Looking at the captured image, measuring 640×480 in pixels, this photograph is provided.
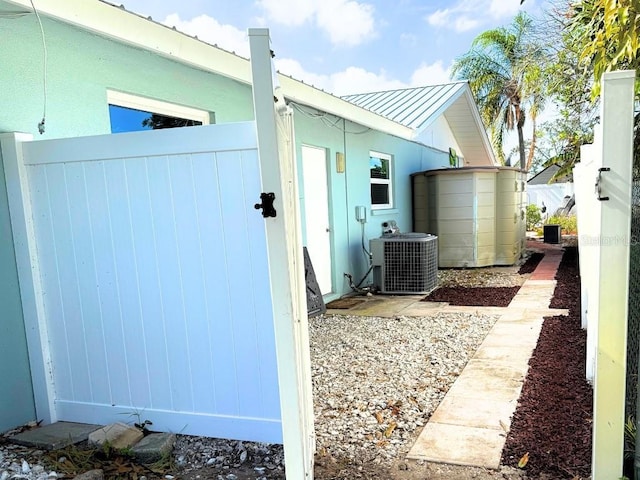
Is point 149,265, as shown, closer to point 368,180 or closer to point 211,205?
point 211,205

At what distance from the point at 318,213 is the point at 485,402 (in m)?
3.82

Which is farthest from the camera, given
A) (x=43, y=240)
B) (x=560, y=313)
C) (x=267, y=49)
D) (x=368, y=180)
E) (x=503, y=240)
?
(x=503, y=240)

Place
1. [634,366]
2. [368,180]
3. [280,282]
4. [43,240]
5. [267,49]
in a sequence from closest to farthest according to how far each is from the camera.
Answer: [267,49] < [280,282] < [634,366] < [43,240] < [368,180]

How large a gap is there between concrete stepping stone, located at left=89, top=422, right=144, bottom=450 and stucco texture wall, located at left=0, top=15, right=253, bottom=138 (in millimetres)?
1776

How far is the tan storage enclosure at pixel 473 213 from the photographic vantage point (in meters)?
8.94

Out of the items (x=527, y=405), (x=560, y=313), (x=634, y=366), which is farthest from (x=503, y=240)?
(x=634, y=366)

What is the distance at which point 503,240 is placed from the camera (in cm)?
935

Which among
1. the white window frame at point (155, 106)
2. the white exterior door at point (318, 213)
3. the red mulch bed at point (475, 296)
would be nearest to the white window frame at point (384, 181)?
the white exterior door at point (318, 213)

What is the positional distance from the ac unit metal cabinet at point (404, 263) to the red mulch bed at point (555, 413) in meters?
2.45

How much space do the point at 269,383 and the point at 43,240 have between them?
1.55 metres

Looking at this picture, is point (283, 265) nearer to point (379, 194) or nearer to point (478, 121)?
point (379, 194)

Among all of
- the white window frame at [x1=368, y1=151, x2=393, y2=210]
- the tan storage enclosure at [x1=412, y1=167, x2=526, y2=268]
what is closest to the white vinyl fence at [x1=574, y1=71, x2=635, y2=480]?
the white window frame at [x1=368, y1=151, x2=393, y2=210]

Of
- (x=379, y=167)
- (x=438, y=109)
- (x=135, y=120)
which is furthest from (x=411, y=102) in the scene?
(x=135, y=120)

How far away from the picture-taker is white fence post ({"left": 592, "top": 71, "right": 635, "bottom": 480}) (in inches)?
71.6
